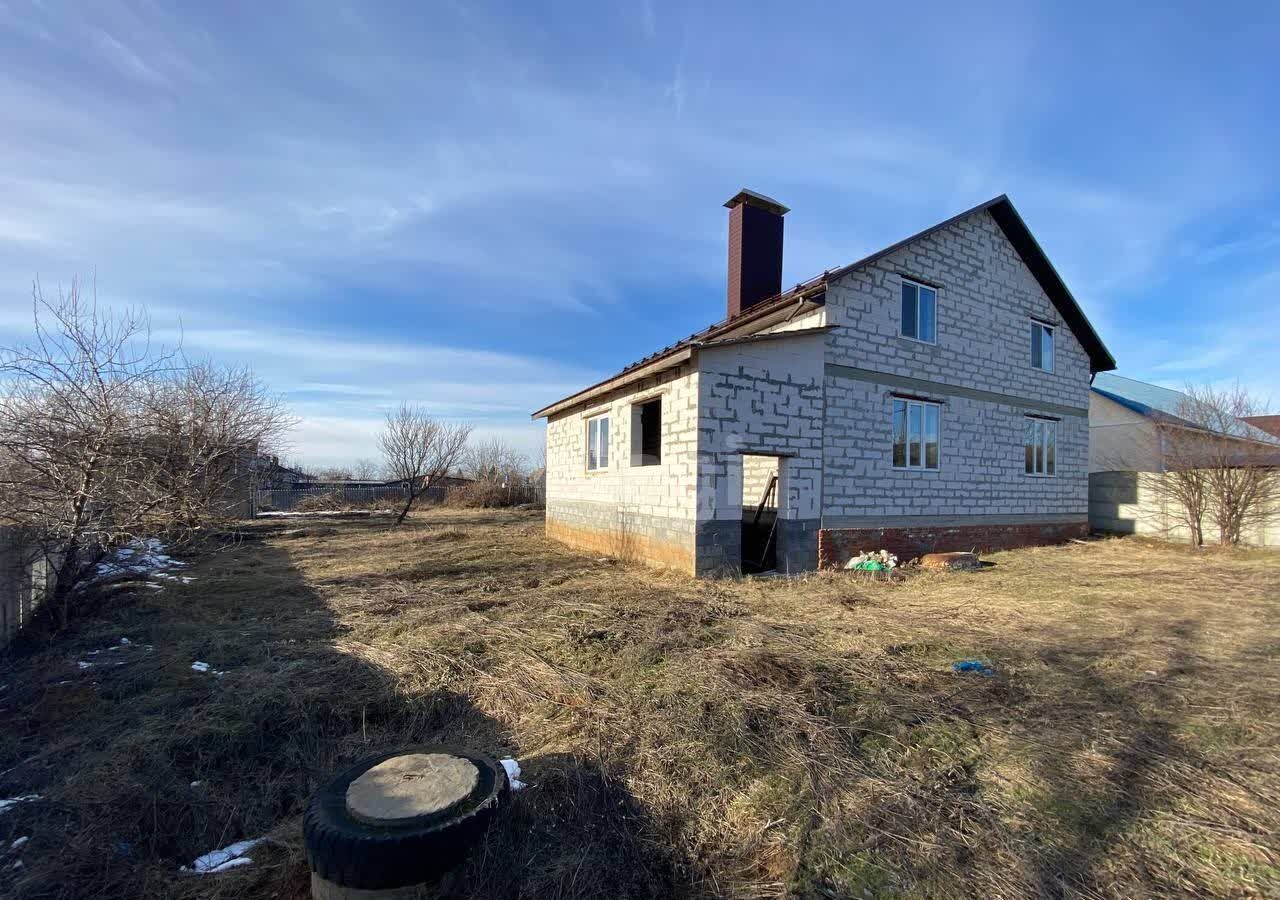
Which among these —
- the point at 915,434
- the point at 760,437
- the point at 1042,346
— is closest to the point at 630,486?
the point at 760,437

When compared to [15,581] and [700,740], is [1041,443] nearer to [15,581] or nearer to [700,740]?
[700,740]

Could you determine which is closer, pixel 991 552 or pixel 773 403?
pixel 773 403

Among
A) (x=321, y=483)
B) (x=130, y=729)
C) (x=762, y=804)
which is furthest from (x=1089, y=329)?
(x=321, y=483)

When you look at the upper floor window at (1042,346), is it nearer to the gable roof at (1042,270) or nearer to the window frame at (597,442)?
the gable roof at (1042,270)

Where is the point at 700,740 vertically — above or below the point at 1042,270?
below

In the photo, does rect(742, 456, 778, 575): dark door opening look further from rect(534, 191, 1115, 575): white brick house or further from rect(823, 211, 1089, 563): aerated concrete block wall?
rect(823, 211, 1089, 563): aerated concrete block wall

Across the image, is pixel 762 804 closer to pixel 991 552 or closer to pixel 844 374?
pixel 844 374

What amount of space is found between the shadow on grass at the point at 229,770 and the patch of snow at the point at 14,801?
0.16 ft

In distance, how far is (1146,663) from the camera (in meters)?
5.07

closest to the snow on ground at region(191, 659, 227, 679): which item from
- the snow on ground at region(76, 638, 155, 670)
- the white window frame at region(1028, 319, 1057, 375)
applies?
the snow on ground at region(76, 638, 155, 670)

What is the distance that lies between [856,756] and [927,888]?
1026 mm

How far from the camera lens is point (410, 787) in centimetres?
256

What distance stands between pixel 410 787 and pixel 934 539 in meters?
11.5

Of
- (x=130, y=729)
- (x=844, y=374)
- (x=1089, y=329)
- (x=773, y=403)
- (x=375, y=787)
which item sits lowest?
(x=130, y=729)
